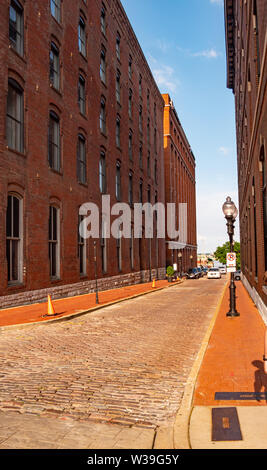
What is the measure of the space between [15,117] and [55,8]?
8.66m

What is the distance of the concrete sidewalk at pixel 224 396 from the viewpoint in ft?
14.0

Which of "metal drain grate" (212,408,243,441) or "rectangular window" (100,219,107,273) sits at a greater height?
"rectangular window" (100,219,107,273)

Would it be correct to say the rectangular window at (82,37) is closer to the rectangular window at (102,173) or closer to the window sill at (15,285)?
the rectangular window at (102,173)

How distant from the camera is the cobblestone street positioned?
17.5 feet

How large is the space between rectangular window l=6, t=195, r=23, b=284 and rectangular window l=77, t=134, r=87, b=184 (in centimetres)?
775

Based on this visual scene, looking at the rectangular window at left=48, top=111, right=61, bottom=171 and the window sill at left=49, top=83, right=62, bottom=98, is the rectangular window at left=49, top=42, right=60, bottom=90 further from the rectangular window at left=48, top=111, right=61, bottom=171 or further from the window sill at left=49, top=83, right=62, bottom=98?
the rectangular window at left=48, top=111, right=61, bottom=171

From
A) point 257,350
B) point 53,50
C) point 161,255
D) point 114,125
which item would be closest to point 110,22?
point 114,125

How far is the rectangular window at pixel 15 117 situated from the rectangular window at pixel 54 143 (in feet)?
9.71

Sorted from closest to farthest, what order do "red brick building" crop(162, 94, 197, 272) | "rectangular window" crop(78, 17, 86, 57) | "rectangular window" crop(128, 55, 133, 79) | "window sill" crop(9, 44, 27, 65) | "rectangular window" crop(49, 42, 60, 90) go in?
1. "window sill" crop(9, 44, 27, 65)
2. "rectangular window" crop(49, 42, 60, 90)
3. "rectangular window" crop(78, 17, 86, 57)
4. "rectangular window" crop(128, 55, 133, 79)
5. "red brick building" crop(162, 94, 197, 272)

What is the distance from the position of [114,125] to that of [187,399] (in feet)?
94.8

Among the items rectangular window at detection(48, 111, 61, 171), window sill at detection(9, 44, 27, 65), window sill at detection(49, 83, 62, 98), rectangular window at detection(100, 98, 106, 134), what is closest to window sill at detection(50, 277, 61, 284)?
rectangular window at detection(48, 111, 61, 171)

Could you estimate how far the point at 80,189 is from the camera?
2448 cm

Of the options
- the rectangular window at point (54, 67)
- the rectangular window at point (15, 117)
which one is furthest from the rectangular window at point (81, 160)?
the rectangular window at point (15, 117)

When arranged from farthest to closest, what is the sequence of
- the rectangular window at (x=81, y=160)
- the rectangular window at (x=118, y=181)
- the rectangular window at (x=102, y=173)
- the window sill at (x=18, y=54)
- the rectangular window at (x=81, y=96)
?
1. the rectangular window at (x=118, y=181)
2. the rectangular window at (x=102, y=173)
3. the rectangular window at (x=81, y=96)
4. the rectangular window at (x=81, y=160)
5. the window sill at (x=18, y=54)
